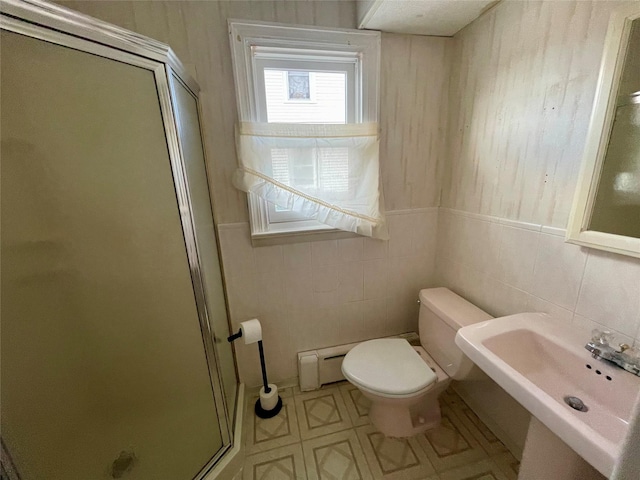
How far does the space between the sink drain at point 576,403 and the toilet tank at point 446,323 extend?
348 millimetres

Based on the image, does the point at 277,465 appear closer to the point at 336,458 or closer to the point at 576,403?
the point at 336,458

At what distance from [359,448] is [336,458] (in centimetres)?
13

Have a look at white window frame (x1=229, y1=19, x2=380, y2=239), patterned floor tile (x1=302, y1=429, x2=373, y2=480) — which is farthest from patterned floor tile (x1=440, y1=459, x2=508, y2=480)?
white window frame (x1=229, y1=19, x2=380, y2=239)

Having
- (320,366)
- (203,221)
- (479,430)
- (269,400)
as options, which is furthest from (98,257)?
(479,430)

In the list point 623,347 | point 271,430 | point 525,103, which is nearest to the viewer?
point 623,347

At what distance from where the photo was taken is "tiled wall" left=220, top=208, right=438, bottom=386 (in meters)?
1.41

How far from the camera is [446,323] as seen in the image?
4.09 feet

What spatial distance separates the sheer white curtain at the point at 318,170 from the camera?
1.24m

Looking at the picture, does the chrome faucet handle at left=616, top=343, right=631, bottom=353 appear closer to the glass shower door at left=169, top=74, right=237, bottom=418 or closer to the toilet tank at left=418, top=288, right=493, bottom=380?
the toilet tank at left=418, top=288, right=493, bottom=380

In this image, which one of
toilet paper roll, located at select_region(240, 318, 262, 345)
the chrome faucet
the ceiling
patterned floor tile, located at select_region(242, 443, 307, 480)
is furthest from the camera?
toilet paper roll, located at select_region(240, 318, 262, 345)

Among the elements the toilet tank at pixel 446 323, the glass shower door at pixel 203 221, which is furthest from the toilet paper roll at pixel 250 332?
the toilet tank at pixel 446 323

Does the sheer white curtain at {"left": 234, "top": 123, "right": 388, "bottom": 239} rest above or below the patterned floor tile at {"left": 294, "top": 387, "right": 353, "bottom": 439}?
above

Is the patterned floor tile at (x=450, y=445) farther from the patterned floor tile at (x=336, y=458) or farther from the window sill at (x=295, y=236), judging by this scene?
the window sill at (x=295, y=236)

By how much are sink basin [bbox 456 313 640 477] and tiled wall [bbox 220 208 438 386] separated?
671 mm
